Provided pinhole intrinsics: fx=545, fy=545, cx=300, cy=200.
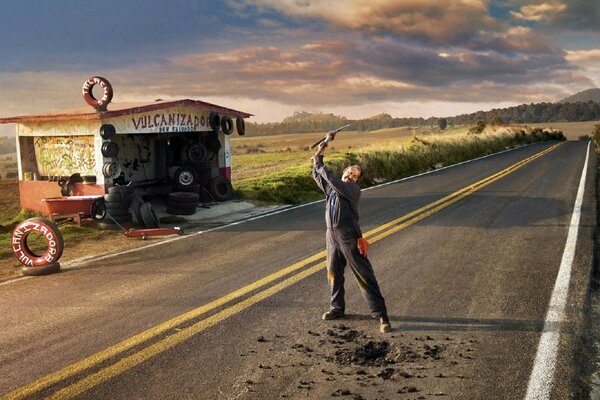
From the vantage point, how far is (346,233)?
670 centimetres

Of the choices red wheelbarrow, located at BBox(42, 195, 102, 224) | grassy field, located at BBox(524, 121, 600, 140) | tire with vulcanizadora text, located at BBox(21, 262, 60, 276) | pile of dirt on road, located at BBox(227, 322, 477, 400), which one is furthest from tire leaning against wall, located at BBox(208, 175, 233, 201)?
grassy field, located at BBox(524, 121, 600, 140)

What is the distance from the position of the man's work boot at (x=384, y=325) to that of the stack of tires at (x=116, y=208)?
9.37 metres

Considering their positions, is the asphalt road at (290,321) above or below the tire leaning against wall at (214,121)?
below

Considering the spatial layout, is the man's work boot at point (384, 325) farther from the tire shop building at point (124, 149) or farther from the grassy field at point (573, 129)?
the grassy field at point (573, 129)

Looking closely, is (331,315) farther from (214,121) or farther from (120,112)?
(214,121)

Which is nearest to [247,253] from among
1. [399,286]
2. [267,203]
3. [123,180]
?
[399,286]

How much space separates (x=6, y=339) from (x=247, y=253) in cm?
495

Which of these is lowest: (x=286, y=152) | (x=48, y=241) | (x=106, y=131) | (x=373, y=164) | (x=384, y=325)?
(x=384, y=325)

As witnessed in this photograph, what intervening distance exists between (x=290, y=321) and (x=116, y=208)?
883 centimetres

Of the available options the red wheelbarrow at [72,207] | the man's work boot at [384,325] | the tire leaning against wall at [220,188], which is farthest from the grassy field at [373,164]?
the man's work boot at [384,325]

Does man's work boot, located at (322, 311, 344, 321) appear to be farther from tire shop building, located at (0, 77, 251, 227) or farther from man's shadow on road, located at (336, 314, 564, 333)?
tire shop building, located at (0, 77, 251, 227)

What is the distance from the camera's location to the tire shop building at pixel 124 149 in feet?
52.4

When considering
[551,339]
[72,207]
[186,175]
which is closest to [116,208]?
[72,207]

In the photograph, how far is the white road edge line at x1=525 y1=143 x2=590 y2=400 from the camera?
4.95 meters
